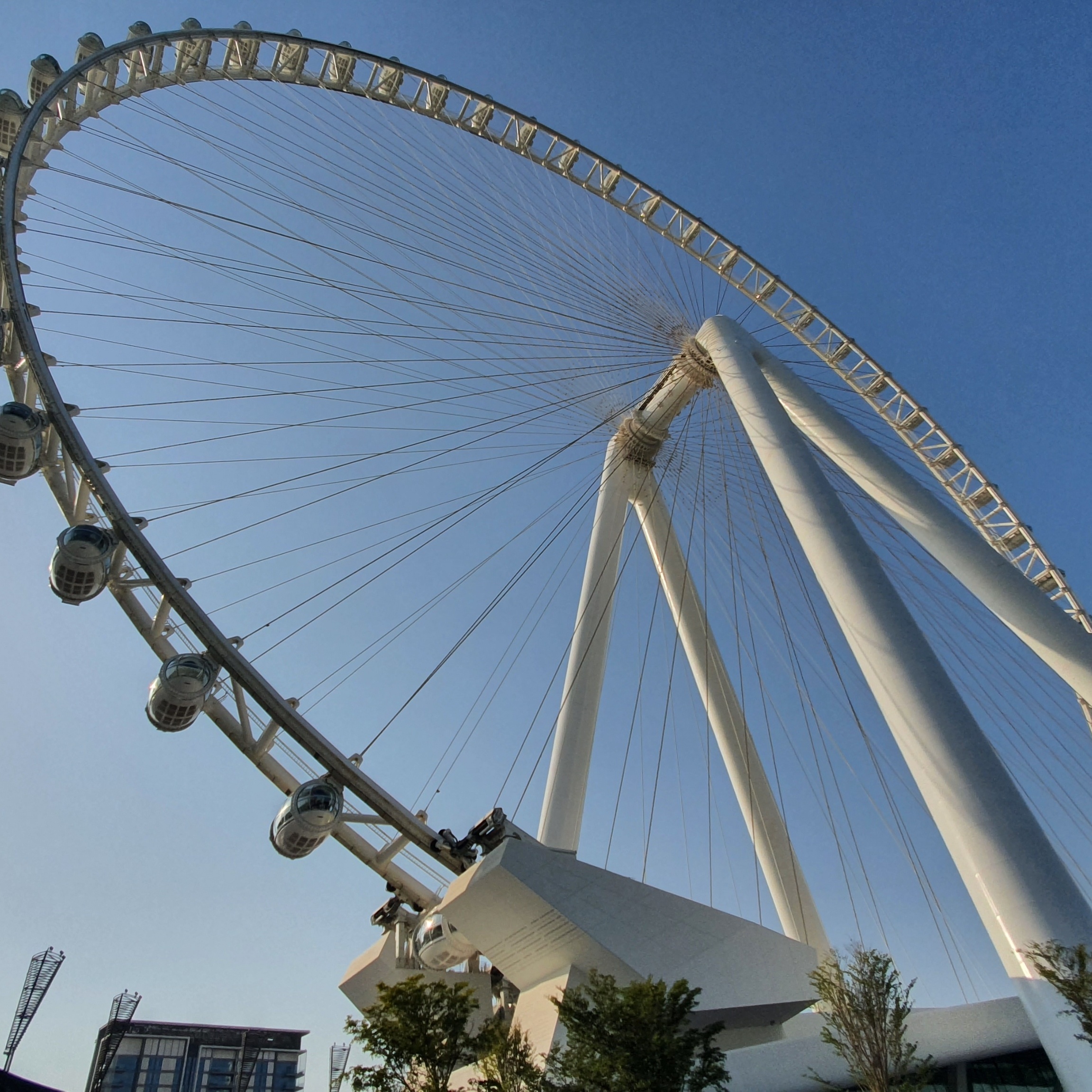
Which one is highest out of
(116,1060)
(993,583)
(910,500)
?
(910,500)

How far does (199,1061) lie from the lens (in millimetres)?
66312

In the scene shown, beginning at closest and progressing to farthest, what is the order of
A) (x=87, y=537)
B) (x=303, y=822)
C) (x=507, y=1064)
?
1. (x=507, y=1064)
2. (x=303, y=822)
3. (x=87, y=537)

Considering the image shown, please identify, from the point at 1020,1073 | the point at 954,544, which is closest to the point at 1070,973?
the point at 1020,1073

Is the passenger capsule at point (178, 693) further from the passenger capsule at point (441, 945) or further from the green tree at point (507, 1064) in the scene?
the green tree at point (507, 1064)

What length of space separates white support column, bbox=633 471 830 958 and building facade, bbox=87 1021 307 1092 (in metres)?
57.7

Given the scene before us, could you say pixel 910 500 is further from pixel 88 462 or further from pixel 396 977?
pixel 88 462

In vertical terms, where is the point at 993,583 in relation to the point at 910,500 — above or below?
below

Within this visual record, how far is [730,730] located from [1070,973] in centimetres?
1085

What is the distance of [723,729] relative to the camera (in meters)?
20.0

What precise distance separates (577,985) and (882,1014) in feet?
14.3

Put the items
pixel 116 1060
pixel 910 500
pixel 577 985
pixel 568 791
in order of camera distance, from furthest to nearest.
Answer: pixel 116 1060 → pixel 568 791 → pixel 910 500 → pixel 577 985

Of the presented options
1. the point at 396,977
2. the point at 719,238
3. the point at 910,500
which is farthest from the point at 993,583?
the point at 719,238

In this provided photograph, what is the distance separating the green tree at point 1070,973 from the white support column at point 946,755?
0.43 ft

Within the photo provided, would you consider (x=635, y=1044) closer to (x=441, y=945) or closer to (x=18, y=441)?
(x=441, y=945)
